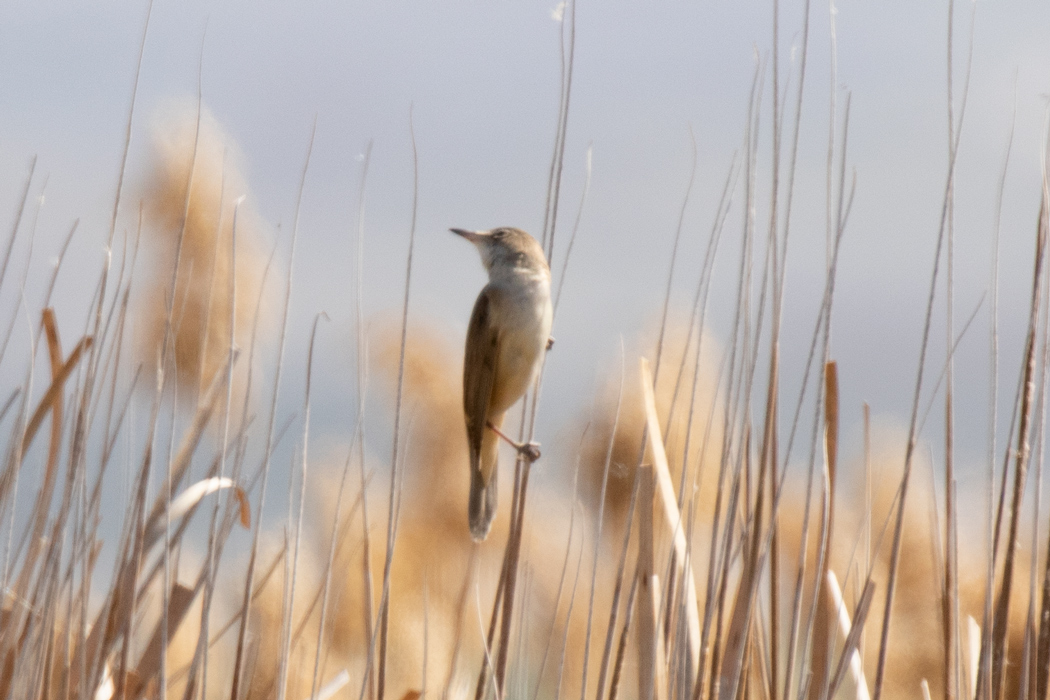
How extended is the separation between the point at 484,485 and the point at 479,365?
0.95ft

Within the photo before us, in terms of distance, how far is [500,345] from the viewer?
205 centimetres

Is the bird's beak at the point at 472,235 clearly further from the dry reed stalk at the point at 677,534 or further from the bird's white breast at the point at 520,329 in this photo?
the dry reed stalk at the point at 677,534

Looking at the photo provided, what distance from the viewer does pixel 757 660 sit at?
121 cm

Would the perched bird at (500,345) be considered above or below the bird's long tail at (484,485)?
above

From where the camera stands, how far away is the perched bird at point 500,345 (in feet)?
6.54

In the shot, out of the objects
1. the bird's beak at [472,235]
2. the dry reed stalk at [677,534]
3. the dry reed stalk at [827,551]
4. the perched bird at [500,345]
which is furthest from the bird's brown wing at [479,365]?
the dry reed stalk at [827,551]

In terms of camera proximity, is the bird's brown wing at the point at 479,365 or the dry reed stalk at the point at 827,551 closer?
the dry reed stalk at the point at 827,551

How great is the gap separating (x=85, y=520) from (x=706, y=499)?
3.53ft

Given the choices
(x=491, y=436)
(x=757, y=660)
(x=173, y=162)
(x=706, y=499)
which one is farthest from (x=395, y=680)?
(x=173, y=162)

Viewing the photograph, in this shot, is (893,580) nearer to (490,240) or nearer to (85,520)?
A: (85,520)

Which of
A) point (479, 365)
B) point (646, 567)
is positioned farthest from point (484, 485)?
point (646, 567)

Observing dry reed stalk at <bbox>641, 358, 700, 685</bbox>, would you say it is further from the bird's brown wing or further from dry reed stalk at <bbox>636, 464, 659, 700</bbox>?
the bird's brown wing

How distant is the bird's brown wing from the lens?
6.50 ft

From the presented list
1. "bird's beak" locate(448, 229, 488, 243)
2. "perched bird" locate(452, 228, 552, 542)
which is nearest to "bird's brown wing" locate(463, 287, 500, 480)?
"perched bird" locate(452, 228, 552, 542)
